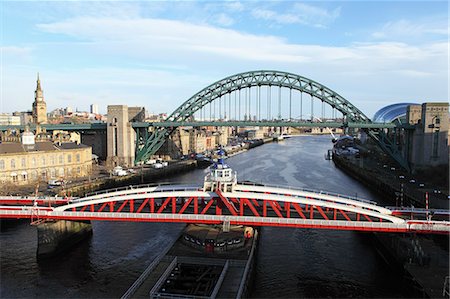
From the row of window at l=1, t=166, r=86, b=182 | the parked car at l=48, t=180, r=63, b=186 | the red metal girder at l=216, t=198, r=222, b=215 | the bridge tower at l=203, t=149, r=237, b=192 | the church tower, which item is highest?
the church tower

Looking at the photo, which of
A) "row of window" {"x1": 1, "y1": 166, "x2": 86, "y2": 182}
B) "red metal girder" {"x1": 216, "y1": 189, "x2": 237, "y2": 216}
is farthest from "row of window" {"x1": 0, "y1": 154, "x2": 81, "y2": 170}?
"red metal girder" {"x1": 216, "y1": 189, "x2": 237, "y2": 216}

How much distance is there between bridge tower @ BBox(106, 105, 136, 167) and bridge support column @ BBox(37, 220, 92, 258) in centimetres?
3326

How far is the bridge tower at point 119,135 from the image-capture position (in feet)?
194

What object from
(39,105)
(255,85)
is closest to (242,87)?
(255,85)

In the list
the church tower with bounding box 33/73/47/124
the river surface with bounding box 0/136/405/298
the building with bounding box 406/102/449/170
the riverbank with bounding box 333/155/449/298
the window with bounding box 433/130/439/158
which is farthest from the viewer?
the church tower with bounding box 33/73/47/124

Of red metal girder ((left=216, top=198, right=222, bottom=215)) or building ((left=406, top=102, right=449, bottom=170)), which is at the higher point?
building ((left=406, top=102, right=449, bottom=170))

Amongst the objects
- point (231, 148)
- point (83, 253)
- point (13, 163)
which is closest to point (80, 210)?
point (83, 253)

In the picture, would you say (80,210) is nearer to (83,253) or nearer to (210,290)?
(83,253)

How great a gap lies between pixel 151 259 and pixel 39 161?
2504 centimetres

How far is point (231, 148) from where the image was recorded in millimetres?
95250

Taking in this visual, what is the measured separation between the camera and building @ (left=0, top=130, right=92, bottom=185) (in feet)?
Answer: 131

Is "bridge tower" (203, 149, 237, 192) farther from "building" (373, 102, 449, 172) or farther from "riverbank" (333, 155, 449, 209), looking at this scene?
"building" (373, 102, 449, 172)

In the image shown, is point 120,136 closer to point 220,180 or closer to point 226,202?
point 220,180

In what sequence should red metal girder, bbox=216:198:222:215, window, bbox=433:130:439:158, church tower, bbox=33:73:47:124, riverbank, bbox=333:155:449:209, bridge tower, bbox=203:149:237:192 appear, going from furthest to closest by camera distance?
1. church tower, bbox=33:73:47:124
2. window, bbox=433:130:439:158
3. riverbank, bbox=333:155:449:209
4. bridge tower, bbox=203:149:237:192
5. red metal girder, bbox=216:198:222:215
